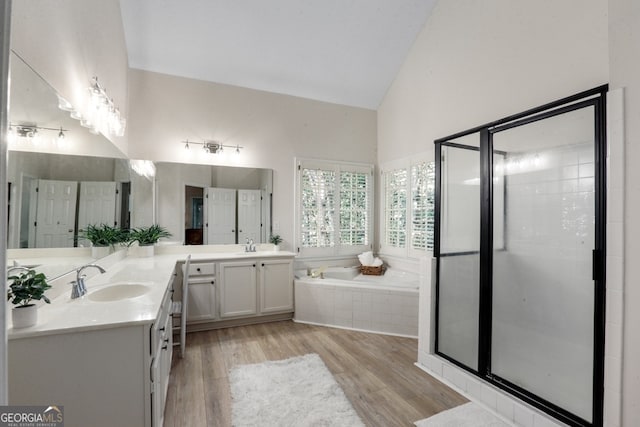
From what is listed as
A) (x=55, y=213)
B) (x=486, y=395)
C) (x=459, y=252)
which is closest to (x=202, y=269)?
(x=55, y=213)

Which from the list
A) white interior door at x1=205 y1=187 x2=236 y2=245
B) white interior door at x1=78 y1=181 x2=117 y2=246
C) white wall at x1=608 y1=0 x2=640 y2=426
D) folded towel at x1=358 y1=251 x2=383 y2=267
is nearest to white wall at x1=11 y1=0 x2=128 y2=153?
white interior door at x1=78 y1=181 x2=117 y2=246

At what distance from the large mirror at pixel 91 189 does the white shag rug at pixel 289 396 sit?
1.46m

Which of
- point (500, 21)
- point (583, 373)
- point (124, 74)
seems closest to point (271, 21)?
point (124, 74)

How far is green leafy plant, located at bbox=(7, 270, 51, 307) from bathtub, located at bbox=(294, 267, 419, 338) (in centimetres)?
263

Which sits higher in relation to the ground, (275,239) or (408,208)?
(408,208)

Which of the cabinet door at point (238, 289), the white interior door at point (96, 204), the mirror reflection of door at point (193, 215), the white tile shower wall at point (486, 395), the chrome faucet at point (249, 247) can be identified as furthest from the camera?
the chrome faucet at point (249, 247)

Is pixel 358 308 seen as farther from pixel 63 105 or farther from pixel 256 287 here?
pixel 63 105

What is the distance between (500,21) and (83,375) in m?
3.89

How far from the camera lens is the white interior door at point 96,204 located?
2035 mm

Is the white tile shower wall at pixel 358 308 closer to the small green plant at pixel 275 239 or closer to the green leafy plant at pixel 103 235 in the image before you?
the small green plant at pixel 275 239

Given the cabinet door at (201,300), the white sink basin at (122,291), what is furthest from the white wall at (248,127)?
the white sink basin at (122,291)

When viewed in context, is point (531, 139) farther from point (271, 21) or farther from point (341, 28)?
point (271, 21)

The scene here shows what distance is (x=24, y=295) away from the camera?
Result: 1283 millimetres

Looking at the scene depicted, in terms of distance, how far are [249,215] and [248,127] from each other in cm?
118
